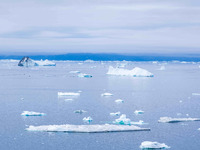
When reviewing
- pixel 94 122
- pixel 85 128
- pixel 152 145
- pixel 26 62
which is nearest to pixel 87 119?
pixel 94 122

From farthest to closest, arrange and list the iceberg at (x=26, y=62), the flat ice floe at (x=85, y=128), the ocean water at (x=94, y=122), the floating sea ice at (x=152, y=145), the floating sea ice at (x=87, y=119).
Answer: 1. the iceberg at (x=26, y=62)
2. the floating sea ice at (x=87, y=119)
3. the flat ice floe at (x=85, y=128)
4. the ocean water at (x=94, y=122)
5. the floating sea ice at (x=152, y=145)

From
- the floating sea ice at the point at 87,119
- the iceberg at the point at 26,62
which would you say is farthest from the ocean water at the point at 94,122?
the iceberg at the point at 26,62

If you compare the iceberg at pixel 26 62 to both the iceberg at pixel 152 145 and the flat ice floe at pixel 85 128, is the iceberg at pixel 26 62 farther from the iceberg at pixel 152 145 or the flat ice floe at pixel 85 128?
the iceberg at pixel 152 145

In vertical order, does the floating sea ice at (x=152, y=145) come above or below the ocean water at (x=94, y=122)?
above

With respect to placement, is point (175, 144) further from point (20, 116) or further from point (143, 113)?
point (20, 116)

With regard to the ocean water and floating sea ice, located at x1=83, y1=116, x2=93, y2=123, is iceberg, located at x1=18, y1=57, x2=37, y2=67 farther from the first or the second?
floating sea ice, located at x1=83, y1=116, x2=93, y2=123

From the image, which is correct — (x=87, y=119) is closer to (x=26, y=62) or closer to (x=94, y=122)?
(x=94, y=122)

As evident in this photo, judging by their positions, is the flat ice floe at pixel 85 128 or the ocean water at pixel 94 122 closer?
the ocean water at pixel 94 122

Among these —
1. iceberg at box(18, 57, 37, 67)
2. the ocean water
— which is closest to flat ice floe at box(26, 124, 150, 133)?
the ocean water

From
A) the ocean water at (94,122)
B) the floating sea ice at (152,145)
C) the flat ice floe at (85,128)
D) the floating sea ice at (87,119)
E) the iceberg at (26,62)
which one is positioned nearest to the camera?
the floating sea ice at (152,145)

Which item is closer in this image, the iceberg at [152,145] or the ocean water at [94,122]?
the iceberg at [152,145]

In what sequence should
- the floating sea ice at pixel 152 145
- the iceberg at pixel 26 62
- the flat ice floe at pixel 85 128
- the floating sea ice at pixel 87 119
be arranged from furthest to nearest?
1. the iceberg at pixel 26 62
2. the floating sea ice at pixel 87 119
3. the flat ice floe at pixel 85 128
4. the floating sea ice at pixel 152 145

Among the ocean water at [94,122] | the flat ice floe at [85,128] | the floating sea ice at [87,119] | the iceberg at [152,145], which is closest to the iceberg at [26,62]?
the ocean water at [94,122]

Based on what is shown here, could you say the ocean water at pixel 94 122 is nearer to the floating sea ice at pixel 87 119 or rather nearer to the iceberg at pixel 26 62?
the floating sea ice at pixel 87 119
